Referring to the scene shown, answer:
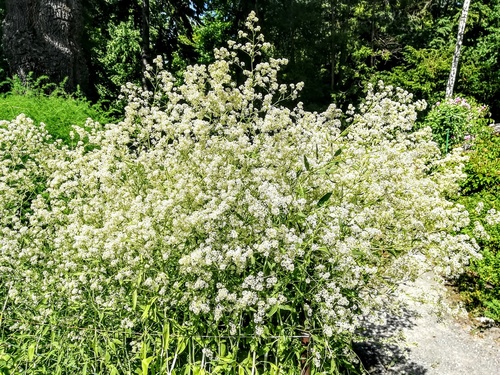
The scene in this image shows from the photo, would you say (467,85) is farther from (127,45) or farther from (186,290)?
(186,290)

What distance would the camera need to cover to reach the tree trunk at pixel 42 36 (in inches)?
271

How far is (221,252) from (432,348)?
333 centimetres

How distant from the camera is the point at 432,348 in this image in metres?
4.30

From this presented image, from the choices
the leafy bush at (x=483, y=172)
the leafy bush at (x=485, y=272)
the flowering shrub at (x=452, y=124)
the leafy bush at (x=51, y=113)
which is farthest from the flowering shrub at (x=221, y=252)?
the flowering shrub at (x=452, y=124)

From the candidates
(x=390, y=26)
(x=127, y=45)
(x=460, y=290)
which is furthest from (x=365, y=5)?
(x=460, y=290)

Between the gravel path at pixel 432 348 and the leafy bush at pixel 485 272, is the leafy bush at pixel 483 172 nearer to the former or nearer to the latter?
the leafy bush at pixel 485 272

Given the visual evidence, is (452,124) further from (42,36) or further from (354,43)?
(354,43)

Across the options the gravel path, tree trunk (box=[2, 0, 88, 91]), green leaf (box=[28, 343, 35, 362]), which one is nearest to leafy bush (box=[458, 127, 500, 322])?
the gravel path

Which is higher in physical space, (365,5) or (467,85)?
(365,5)

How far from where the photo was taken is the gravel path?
3883mm

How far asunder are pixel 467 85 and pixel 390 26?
602 centimetres

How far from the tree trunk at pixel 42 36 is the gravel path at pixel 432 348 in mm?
6482

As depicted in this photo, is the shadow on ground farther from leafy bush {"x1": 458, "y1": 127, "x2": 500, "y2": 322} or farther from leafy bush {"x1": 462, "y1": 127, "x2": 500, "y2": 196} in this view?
leafy bush {"x1": 462, "y1": 127, "x2": 500, "y2": 196}

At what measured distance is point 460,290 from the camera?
5422 millimetres
